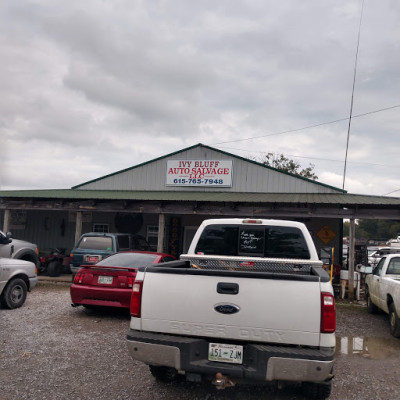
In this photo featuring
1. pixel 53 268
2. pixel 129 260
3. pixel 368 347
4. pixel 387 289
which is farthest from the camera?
pixel 53 268

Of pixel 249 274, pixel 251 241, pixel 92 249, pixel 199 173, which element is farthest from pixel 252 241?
pixel 199 173

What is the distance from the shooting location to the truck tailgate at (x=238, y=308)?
345 centimetres

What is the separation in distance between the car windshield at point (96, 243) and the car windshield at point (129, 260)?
3.63 m

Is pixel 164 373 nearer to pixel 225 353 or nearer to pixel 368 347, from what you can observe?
pixel 225 353

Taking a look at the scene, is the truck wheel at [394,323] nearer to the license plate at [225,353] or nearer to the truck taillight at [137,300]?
the license plate at [225,353]

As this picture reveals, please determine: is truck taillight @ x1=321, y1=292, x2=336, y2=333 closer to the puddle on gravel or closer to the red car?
the puddle on gravel

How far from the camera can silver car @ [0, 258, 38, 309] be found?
26.9 ft

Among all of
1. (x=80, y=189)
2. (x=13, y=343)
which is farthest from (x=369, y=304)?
(x=80, y=189)

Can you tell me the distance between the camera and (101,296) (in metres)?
7.62

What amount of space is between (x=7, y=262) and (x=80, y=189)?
1242 cm

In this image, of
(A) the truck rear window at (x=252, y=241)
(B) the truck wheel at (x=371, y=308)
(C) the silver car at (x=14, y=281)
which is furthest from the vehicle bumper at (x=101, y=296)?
(B) the truck wheel at (x=371, y=308)

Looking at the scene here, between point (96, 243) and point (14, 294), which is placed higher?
point (96, 243)

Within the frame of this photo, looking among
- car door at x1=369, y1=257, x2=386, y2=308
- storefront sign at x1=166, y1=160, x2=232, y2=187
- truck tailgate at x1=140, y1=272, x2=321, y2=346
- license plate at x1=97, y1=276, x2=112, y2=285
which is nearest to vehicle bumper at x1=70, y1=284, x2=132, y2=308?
license plate at x1=97, y1=276, x2=112, y2=285

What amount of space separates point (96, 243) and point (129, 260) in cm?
423
